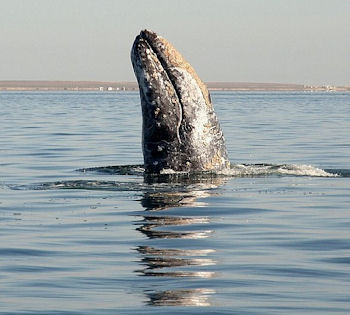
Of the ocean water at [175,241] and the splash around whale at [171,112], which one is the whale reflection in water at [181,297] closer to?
the ocean water at [175,241]

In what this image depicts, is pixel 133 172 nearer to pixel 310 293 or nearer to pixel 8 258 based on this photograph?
pixel 8 258

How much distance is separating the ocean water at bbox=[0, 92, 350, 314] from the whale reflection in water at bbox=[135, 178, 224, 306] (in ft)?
0.04

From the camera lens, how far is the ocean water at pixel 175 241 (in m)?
8.22

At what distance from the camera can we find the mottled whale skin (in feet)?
48.4

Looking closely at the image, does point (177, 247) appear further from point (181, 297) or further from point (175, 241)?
point (181, 297)

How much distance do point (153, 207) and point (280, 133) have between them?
68.5ft

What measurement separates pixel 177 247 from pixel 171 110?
4.53m

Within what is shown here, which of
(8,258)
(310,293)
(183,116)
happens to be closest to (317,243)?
(310,293)

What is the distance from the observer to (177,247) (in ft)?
34.3

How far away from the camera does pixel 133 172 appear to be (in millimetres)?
17078

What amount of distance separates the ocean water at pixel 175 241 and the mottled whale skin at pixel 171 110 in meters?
0.34

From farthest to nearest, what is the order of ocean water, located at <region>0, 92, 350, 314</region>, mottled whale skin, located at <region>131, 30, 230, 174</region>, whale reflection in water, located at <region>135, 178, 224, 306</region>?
mottled whale skin, located at <region>131, 30, 230, 174</region>
whale reflection in water, located at <region>135, 178, 224, 306</region>
ocean water, located at <region>0, 92, 350, 314</region>

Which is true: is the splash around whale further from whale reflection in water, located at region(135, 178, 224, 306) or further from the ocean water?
whale reflection in water, located at region(135, 178, 224, 306)

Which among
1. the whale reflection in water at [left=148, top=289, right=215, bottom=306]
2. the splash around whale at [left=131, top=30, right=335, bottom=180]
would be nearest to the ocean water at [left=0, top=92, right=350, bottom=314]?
the whale reflection in water at [left=148, top=289, right=215, bottom=306]
